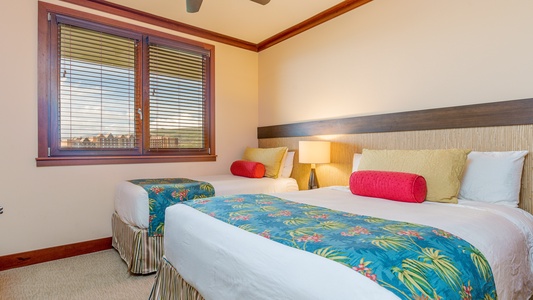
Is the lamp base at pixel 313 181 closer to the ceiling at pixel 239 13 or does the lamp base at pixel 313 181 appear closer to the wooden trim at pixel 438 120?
the wooden trim at pixel 438 120

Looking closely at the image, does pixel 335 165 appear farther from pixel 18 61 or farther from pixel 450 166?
pixel 18 61

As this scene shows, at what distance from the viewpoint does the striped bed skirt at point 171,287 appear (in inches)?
59.8

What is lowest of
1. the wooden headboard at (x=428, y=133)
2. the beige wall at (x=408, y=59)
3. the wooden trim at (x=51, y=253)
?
the wooden trim at (x=51, y=253)

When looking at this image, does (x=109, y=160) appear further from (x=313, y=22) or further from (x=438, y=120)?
(x=438, y=120)

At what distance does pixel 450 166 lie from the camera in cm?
190

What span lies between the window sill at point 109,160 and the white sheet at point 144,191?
0.38 m

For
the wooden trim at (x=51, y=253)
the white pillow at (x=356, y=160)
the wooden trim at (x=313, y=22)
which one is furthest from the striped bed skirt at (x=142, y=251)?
the wooden trim at (x=313, y=22)

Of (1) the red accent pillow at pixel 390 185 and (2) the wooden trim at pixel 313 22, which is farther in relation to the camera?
(2) the wooden trim at pixel 313 22

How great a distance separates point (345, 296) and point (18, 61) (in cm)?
331

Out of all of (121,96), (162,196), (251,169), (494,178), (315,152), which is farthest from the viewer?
(251,169)

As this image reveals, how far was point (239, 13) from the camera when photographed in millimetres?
3277

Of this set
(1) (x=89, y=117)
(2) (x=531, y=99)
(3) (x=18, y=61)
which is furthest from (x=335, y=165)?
(3) (x=18, y=61)

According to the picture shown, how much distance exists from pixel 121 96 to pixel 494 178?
11.3 feet

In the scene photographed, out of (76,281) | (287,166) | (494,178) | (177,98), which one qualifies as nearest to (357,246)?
(494,178)
